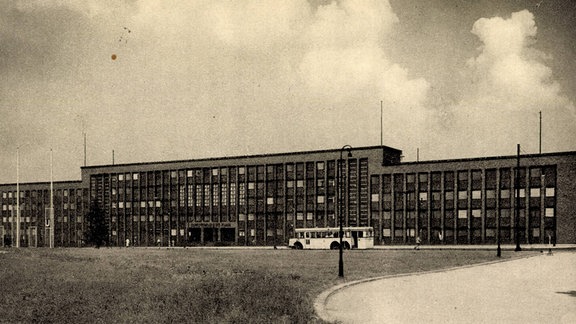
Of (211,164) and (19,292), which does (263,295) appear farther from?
(211,164)

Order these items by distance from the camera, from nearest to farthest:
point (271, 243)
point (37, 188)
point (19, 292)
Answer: point (19, 292) < point (271, 243) < point (37, 188)

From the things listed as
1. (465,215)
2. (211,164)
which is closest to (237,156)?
(211,164)

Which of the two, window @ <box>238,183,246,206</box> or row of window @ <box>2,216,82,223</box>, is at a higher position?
window @ <box>238,183,246,206</box>

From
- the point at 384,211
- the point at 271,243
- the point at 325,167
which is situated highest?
the point at 325,167

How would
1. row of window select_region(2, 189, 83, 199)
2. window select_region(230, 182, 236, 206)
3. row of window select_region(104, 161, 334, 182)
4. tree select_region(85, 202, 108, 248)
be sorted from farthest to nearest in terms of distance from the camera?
row of window select_region(2, 189, 83, 199) < window select_region(230, 182, 236, 206) < tree select_region(85, 202, 108, 248) < row of window select_region(104, 161, 334, 182)

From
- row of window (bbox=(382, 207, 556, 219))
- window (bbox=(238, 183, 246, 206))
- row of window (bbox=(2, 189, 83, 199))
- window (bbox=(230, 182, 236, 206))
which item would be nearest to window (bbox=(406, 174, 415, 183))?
row of window (bbox=(382, 207, 556, 219))

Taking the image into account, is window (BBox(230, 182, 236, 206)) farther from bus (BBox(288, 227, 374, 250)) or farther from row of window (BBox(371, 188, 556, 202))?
bus (BBox(288, 227, 374, 250))

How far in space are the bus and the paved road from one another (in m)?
33.3

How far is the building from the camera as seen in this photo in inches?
2462

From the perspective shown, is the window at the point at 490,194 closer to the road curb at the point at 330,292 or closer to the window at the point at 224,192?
the window at the point at 224,192

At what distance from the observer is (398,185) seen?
71.1 m

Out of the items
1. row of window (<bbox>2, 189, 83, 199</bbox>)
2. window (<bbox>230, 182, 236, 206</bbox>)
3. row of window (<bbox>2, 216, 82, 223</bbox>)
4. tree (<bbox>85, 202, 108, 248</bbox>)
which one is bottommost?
row of window (<bbox>2, 216, 82, 223</bbox>)

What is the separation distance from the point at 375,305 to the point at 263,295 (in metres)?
2.82

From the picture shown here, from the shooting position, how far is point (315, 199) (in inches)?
2995
